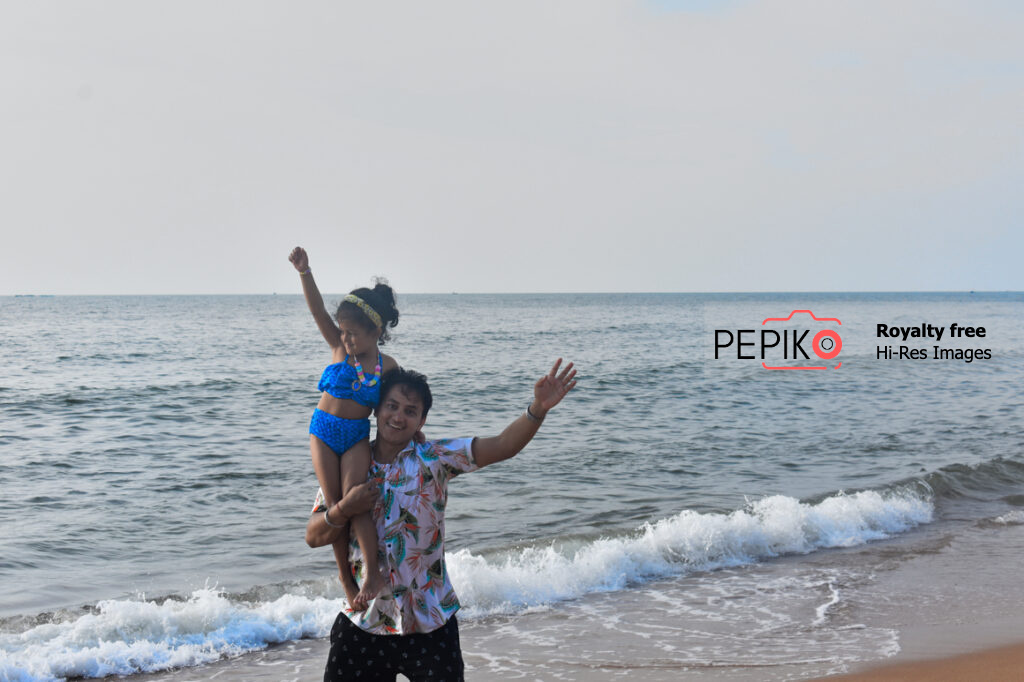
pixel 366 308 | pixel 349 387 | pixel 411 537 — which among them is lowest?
pixel 411 537

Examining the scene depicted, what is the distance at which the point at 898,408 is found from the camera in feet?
63.2

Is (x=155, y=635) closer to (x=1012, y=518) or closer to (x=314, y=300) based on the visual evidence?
(x=314, y=300)

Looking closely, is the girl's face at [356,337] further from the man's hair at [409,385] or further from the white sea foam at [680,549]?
the white sea foam at [680,549]

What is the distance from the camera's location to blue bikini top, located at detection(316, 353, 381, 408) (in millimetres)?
3188

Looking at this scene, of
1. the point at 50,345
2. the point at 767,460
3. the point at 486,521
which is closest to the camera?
the point at 486,521

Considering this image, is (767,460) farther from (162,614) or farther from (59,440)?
(59,440)

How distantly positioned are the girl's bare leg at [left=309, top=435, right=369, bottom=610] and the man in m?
0.04

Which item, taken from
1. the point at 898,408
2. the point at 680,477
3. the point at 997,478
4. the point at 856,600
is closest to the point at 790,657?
the point at 856,600

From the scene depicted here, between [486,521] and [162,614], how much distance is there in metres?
3.88

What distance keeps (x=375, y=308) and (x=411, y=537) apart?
880 mm

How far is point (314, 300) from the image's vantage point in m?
3.63

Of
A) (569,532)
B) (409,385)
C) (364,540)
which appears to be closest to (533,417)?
(409,385)

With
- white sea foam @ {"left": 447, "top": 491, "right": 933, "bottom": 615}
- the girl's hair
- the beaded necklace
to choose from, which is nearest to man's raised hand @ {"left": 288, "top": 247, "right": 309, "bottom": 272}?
the girl's hair

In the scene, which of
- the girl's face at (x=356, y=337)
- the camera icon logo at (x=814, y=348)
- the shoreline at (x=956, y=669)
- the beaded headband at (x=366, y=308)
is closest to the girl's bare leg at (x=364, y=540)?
the girl's face at (x=356, y=337)
